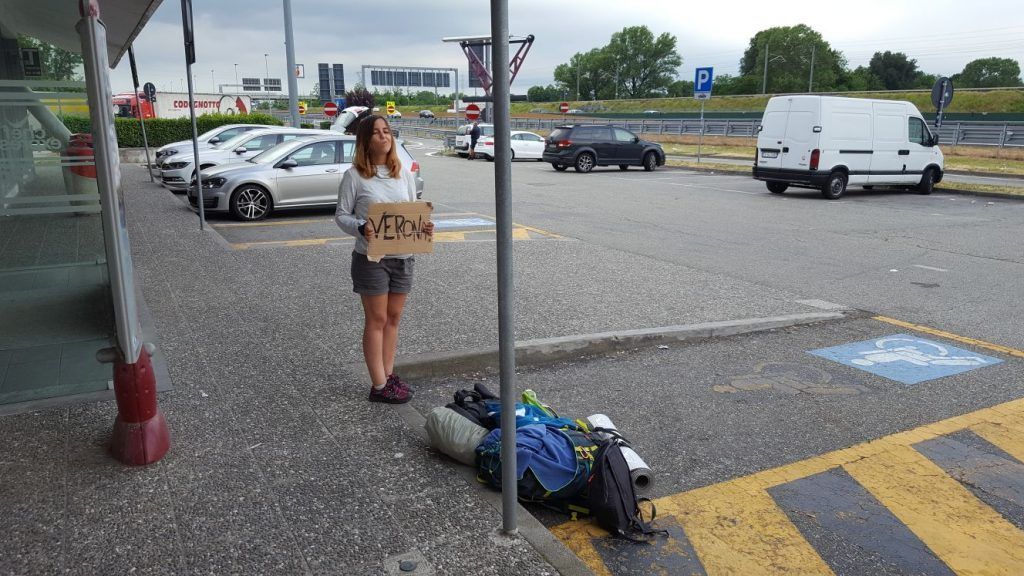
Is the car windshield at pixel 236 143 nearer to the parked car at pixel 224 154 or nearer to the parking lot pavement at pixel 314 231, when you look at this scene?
the parked car at pixel 224 154

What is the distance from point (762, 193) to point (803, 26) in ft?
354

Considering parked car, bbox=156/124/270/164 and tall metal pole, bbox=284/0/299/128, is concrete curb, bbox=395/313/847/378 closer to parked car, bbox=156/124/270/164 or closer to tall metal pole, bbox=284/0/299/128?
parked car, bbox=156/124/270/164

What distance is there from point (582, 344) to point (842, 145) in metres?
14.4

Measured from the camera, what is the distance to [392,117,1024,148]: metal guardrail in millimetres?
31655

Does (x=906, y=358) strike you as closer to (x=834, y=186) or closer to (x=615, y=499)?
(x=615, y=499)

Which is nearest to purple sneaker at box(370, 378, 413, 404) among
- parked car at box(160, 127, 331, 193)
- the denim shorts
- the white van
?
the denim shorts

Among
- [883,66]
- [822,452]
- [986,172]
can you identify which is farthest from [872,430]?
[883,66]

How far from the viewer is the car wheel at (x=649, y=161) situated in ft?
92.9

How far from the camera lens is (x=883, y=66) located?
347ft

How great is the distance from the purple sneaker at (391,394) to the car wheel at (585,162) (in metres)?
23.1

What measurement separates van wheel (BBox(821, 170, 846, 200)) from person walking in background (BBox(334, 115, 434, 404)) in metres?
15.8

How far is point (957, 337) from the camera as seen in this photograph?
6.97m

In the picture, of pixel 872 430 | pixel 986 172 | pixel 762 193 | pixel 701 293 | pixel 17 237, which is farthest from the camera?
pixel 986 172

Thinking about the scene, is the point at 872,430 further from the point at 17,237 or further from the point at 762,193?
the point at 762,193
